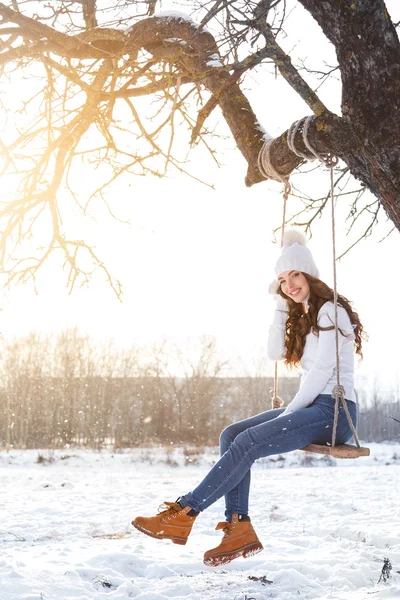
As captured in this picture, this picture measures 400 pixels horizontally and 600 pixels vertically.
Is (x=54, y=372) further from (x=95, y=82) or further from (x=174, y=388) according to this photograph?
(x=95, y=82)

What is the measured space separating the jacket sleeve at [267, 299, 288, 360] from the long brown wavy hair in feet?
0.11

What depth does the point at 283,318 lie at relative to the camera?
3684mm

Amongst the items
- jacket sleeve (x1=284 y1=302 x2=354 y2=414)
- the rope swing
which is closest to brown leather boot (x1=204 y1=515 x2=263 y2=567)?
the rope swing

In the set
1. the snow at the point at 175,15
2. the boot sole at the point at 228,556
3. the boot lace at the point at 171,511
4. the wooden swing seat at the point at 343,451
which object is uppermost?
the snow at the point at 175,15

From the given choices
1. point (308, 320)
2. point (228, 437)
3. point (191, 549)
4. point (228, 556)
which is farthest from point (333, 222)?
point (191, 549)

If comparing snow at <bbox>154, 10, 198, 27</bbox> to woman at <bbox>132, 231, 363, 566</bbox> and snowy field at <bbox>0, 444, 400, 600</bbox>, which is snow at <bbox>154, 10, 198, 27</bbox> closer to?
woman at <bbox>132, 231, 363, 566</bbox>

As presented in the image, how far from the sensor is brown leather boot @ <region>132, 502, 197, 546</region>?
3.11 m

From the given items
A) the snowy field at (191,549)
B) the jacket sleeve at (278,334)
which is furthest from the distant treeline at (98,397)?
the jacket sleeve at (278,334)

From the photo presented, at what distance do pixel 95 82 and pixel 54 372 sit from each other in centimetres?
3983

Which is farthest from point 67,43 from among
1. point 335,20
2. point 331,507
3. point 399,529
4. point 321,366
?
point 331,507

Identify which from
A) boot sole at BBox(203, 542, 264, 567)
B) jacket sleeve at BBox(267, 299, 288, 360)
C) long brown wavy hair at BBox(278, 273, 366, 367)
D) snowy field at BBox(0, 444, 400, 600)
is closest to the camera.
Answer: boot sole at BBox(203, 542, 264, 567)

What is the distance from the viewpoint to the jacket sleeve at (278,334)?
3.60 metres

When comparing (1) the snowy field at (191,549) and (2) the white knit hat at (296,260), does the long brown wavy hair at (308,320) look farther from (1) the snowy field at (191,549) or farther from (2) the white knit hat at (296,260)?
(1) the snowy field at (191,549)

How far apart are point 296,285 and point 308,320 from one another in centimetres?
22
